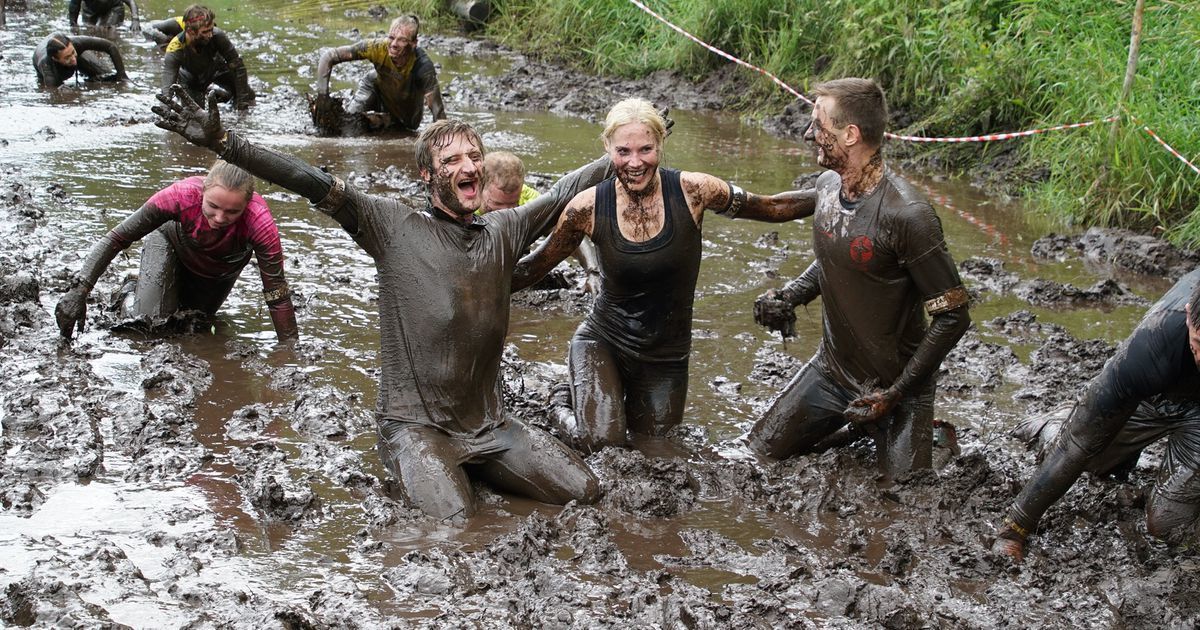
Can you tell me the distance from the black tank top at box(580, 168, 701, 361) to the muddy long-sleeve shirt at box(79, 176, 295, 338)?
70.9 inches

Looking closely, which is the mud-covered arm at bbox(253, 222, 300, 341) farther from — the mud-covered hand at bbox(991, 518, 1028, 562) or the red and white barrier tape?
the red and white barrier tape

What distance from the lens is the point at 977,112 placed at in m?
11.6

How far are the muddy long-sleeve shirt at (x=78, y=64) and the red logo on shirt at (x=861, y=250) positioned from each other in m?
11.2

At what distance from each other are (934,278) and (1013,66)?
7.04m

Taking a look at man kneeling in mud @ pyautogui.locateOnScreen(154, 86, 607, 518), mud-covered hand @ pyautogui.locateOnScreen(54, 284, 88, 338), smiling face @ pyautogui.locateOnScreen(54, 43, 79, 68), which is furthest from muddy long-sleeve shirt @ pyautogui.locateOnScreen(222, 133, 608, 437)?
smiling face @ pyautogui.locateOnScreen(54, 43, 79, 68)

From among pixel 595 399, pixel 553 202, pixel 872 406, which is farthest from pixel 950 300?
pixel 553 202

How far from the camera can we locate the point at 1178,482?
4719 mm

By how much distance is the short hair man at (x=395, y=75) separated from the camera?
38.7ft

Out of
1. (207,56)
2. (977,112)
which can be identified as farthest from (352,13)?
(977,112)

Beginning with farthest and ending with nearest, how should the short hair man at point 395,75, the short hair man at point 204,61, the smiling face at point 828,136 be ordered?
the short hair man at point 204,61 < the short hair man at point 395,75 < the smiling face at point 828,136

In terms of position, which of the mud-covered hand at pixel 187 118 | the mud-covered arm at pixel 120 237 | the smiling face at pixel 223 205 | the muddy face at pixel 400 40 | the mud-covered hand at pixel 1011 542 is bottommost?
the mud-covered hand at pixel 1011 542

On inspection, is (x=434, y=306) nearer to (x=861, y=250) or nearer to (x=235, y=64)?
(x=861, y=250)

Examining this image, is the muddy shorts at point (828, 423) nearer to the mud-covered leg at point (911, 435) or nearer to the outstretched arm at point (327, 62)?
the mud-covered leg at point (911, 435)

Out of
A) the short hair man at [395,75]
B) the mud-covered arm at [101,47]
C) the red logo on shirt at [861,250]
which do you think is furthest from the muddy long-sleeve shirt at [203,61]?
the red logo on shirt at [861,250]
